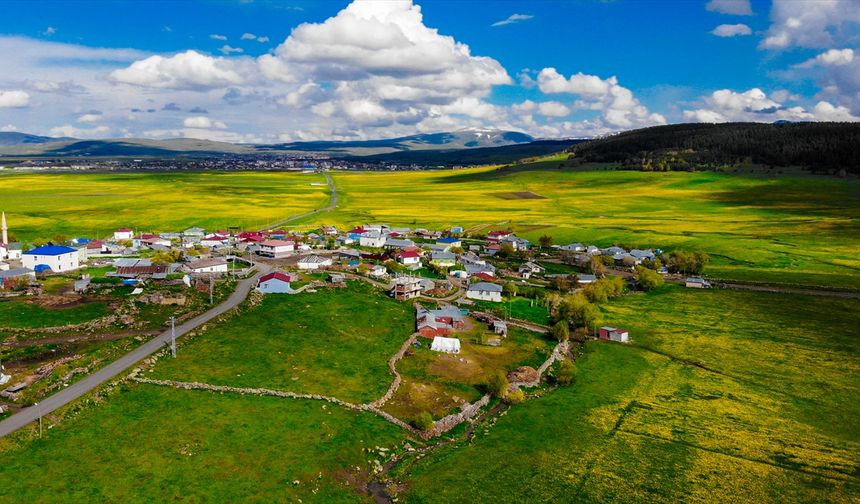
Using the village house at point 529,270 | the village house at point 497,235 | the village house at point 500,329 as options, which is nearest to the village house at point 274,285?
the village house at point 500,329

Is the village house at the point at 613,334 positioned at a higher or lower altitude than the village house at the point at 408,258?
lower

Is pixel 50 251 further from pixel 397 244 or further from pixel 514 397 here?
pixel 514 397

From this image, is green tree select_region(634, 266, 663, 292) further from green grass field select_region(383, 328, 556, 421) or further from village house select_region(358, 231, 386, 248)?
village house select_region(358, 231, 386, 248)

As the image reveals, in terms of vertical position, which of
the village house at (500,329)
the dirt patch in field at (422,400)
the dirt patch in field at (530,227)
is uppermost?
the dirt patch in field at (530,227)

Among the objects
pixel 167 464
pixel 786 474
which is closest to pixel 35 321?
pixel 167 464

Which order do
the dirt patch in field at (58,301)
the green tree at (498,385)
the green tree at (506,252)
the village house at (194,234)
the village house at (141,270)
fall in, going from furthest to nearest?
the village house at (194,234), the green tree at (506,252), the village house at (141,270), the dirt patch in field at (58,301), the green tree at (498,385)

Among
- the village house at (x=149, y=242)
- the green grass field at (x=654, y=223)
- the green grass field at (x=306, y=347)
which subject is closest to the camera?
the green grass field at (x=306, y=347)

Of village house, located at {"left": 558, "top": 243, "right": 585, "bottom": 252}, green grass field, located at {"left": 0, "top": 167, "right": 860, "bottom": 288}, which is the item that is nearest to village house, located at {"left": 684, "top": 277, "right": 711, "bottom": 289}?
green grass field, located at {"left": 0, "top": 167, "right": 860, "bottom": 288}

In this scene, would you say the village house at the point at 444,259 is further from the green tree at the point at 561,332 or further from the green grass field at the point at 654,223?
the green grass field at the point at 654,223
